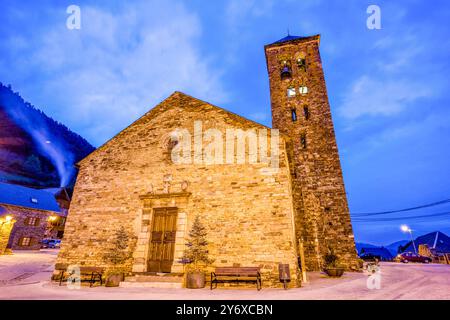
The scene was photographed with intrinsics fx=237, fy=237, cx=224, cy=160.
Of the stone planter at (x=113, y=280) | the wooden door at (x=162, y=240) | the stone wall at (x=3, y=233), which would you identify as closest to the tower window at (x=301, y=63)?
the wooden door at (x=162, y=240)

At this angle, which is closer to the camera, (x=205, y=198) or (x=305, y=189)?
(x=205, y=198)

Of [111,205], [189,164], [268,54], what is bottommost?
[111,205]

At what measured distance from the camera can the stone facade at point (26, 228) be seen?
24609 mm

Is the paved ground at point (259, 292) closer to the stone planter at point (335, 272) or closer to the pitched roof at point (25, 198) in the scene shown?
the stone planter at point (335, 272)

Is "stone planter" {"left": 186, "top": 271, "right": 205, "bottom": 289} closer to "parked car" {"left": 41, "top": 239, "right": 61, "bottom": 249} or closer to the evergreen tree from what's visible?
the evergreen tree

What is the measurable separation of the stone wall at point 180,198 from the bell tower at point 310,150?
422 centimetres

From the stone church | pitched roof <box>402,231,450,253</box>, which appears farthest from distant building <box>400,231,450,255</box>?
the stone church

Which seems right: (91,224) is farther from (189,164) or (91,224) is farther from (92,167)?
(189,164)

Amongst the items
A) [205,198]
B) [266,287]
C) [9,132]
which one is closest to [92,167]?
[205,198]

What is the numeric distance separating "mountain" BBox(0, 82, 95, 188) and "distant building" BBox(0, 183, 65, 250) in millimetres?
20381

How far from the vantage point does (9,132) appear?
160 feet

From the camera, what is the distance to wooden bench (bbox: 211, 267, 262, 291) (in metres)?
7.06
